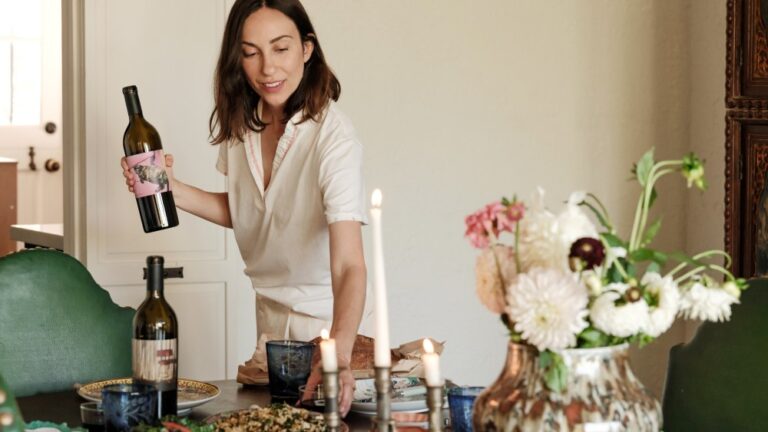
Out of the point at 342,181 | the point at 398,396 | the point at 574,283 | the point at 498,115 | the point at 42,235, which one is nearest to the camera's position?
the point at 574,283

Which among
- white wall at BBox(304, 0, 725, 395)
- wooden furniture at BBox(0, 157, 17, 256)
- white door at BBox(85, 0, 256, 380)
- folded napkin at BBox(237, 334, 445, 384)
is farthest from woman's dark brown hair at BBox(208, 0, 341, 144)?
wooden furniture at BBox(0, 157, 17, 256)

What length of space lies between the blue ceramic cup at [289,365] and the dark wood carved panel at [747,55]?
82.9 inches

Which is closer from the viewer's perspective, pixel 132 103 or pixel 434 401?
pixel 434 401

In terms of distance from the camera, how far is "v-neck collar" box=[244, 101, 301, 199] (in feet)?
7.32

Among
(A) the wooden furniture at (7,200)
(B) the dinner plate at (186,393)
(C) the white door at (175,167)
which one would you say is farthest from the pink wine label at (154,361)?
(A) the wooden furniture at (7,200)

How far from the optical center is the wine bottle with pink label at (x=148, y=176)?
1924 mm

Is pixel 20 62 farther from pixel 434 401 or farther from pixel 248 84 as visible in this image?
pixel 434 401

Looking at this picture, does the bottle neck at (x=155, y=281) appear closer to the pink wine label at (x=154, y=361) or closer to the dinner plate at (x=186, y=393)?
the pink wine label at (x=154, y=361)

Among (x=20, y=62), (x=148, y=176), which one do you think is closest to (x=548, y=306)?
(x=148, y=176)

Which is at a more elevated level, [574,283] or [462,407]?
[574,283]

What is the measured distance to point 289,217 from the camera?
7.38 ft

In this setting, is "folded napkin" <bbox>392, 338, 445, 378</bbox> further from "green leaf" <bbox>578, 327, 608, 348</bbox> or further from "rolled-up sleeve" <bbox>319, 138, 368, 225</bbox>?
"green leaf" <bbox>578, 327, 608, 348</bbox>

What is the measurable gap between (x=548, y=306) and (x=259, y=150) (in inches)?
56.0

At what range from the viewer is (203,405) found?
5.68ft
